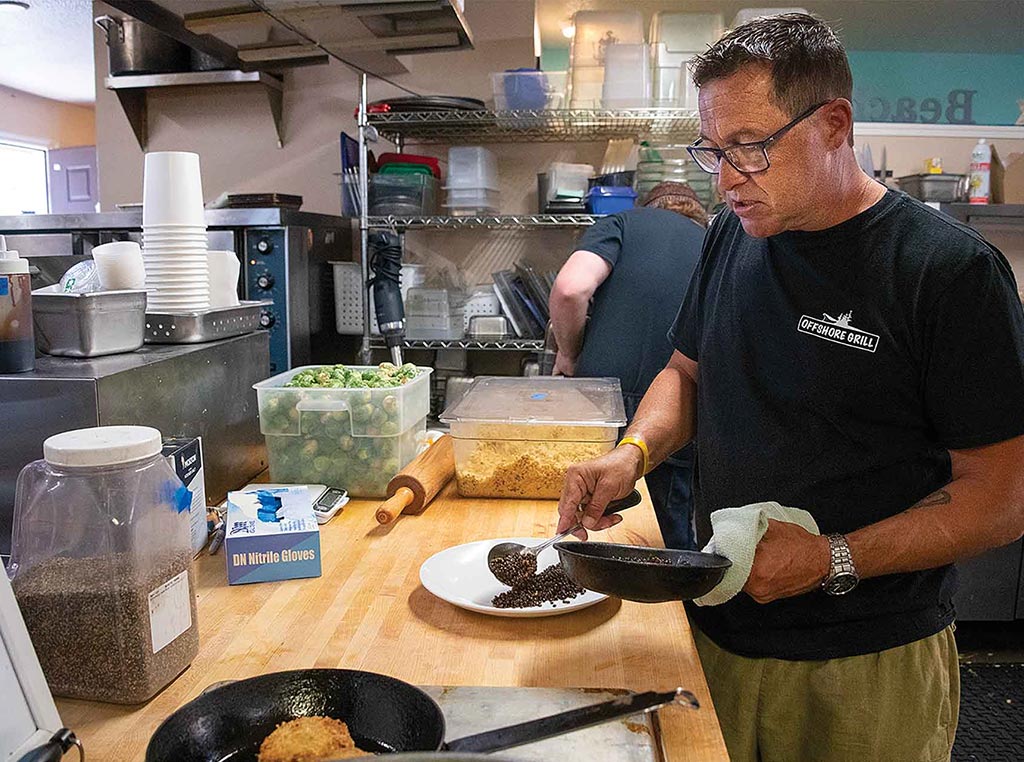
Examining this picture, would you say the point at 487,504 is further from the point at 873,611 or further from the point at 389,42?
the point at 389,42

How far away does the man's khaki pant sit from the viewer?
1258mm

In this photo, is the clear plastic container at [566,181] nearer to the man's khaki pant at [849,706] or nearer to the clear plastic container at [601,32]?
the clear plastic container at [601,32]

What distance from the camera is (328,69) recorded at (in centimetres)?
393

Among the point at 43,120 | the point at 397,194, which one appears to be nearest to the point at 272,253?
the point at 397,194

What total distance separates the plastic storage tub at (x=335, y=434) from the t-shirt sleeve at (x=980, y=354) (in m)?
0.94

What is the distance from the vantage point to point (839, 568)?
111cm

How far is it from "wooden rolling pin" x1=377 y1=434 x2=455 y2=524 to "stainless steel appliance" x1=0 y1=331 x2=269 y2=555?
0.33m

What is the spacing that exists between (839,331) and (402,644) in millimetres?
723

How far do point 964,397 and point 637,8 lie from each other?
2.91 m

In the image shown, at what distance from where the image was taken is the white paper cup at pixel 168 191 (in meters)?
1.65

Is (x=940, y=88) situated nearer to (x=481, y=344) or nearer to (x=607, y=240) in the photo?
(x=607, y=240)

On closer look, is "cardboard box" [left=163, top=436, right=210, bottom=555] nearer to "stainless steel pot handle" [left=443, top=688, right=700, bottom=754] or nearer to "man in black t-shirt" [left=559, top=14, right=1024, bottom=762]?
"man in black t-shirt" [left=559, top=14, right=1024, bottom=762]

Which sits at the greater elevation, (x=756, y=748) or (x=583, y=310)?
(x=583, y=310)

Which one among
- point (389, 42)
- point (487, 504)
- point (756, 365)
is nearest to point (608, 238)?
point (389, 42)
